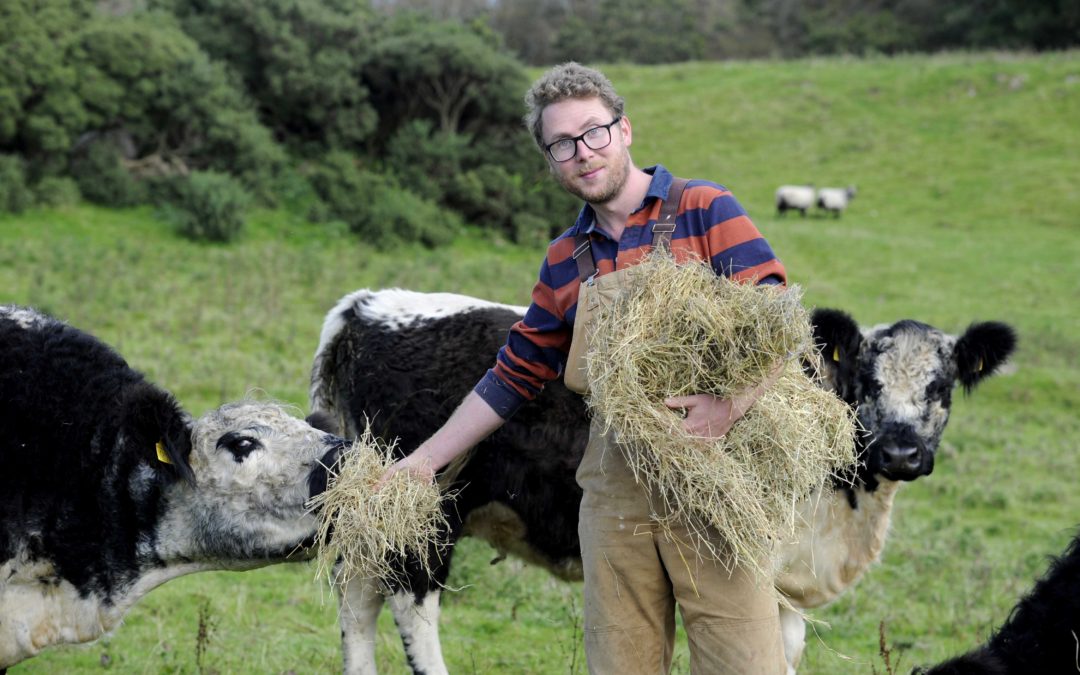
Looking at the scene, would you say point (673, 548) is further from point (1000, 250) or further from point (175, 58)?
point (1000, 250)

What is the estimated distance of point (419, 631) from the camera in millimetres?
5684

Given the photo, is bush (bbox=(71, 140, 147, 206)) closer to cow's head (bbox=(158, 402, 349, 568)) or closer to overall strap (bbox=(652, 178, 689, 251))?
cow's head (bbox=(158, 402, 349, 568))

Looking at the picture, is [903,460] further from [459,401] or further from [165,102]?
[165,102]

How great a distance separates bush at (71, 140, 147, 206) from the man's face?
16.9 meters

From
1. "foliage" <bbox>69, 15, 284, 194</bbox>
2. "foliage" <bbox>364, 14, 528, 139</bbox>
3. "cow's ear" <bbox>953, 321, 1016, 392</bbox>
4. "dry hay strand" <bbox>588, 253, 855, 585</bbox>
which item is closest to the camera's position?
"dry hay strand" <bbox>588, 253, 855, 585</bbox>

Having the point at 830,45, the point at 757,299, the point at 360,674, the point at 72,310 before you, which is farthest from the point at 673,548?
the point at 830,45

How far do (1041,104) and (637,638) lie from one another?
34991mm

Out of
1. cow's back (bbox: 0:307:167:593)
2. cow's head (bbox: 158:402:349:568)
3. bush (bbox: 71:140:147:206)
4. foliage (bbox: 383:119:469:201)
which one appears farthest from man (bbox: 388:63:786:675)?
foliage (bbox: 383:119:469:201)

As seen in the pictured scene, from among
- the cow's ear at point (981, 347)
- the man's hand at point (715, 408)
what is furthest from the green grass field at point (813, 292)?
the cow's ear at point (981, 347)

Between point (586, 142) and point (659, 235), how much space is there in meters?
0.44

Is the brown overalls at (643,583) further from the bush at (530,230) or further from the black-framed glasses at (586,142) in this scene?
the bush at (530,230)

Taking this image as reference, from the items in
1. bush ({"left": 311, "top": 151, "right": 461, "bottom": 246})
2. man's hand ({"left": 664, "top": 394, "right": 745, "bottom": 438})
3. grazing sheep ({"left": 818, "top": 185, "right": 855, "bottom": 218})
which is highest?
man's hand ({"left": 664, "top": 394, "right": 745, "bottom": 438})

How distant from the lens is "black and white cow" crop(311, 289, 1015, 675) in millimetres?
5734

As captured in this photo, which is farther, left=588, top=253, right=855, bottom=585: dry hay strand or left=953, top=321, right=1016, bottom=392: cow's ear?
left=953, top=321, right=1016, bottom=392: cow's ear
